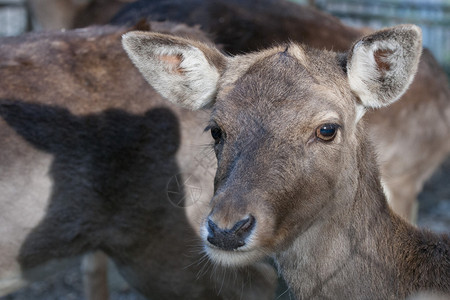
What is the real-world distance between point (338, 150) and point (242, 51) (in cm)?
215

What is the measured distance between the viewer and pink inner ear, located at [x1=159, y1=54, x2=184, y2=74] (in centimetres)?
358

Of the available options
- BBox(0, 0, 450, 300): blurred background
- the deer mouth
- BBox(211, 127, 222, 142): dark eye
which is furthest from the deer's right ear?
BBox(0, 0, 450, 300): blurred background

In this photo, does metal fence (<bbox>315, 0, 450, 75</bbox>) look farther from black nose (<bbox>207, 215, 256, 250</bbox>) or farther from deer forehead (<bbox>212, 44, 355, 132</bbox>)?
black nose (<bbox>207, 215, 256, 250</bbox>)

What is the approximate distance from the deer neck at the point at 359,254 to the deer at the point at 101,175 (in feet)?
2.69

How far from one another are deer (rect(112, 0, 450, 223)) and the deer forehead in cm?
163

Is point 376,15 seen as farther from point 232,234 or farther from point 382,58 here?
point 232,234

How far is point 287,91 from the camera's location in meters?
3.13

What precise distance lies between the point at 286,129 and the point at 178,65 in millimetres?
892

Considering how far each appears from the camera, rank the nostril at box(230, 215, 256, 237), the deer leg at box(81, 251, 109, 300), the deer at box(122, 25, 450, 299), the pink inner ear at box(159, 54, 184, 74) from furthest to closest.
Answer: the deer leg at box(81, 251, 109, 300), the pink inner ear at box(159, 54, 184, 74), the deer at box(122, 25, 450, 299), the nostril at box(230, 215, 256, 237)

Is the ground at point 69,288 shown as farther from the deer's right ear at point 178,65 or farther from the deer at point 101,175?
the deer's right ear at point 178,65

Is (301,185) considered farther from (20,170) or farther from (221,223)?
(20,170)

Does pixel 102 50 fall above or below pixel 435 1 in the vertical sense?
above

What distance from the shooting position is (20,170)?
4.13 metres

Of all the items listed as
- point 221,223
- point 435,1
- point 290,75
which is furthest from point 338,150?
point 435,1
